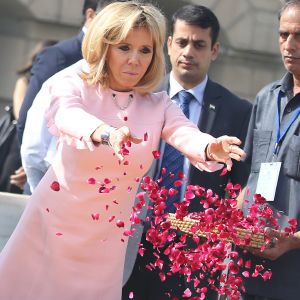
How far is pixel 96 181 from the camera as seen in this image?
4.55m

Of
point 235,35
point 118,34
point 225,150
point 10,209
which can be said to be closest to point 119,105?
point 118,34

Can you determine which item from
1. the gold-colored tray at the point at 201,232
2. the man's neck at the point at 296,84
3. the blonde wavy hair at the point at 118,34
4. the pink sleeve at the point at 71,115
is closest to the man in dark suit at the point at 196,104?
the man's neck at the point at 296,84

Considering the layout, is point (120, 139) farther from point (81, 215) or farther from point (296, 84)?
point (296, 84)

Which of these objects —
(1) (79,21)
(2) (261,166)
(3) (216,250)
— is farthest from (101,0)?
(1) (79,21)

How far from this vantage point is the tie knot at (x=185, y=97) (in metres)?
5.96

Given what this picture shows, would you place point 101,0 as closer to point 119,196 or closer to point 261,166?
point 261,166

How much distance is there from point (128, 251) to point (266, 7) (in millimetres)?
5210

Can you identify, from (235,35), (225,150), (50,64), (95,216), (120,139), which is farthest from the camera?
(235,35)

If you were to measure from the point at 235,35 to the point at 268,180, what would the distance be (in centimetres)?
521

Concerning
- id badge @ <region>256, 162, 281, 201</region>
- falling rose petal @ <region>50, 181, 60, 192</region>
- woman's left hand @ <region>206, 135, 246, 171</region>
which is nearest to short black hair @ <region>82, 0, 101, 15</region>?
id badge @ <region>256, 162, 281, 201</region>

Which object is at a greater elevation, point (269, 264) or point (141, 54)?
point (141, 54)

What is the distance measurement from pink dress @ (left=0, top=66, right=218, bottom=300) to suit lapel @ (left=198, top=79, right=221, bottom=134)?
1.21 m

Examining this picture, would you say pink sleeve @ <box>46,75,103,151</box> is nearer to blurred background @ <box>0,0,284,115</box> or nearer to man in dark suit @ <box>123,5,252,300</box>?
man in dark suit @ <box>123,5,252,300</box>

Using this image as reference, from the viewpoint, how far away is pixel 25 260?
4648 mm
